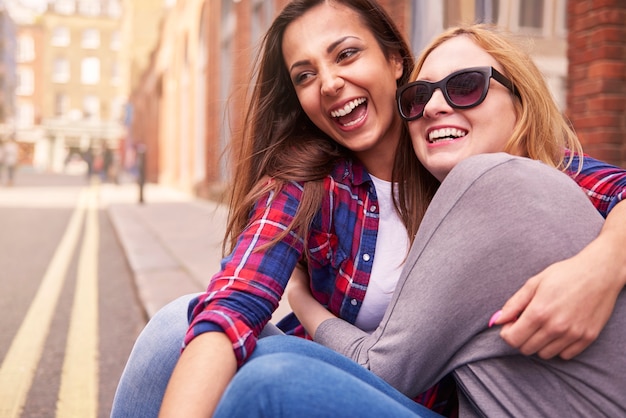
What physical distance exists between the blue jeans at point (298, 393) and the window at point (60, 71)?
64.9 meters

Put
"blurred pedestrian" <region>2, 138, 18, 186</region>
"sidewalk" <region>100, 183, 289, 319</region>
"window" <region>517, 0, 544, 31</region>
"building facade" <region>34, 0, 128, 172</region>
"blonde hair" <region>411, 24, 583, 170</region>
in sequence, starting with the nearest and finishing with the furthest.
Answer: "blonde hair" <region>411, 24, 583, 170</region>, "sidewalk" <region>100, 183, 289, 319</region>, "window" <region>517, 0, 544, 31</region>, "blurred pedestrian" <region>2, 138, 18, 186</region>, "building facade" <region>34, 0, 128, 172</region>

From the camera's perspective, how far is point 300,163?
1.86m

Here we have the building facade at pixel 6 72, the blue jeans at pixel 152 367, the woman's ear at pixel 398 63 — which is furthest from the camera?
the building facade at pixel 6 72

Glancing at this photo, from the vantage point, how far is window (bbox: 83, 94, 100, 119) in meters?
61.3

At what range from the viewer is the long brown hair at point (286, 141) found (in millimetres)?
1829

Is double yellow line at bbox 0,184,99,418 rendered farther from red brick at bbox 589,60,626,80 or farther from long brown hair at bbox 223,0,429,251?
red brick at bbox 589,60,626,80

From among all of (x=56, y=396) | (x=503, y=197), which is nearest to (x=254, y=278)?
(x=503, y=197)

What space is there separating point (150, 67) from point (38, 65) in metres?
33.2

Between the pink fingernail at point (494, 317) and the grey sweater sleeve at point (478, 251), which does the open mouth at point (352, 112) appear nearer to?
the grey sweater sleeve at point (478, 251)

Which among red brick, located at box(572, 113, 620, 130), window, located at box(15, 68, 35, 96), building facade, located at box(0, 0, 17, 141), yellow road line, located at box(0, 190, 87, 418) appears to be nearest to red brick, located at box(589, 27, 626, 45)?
red brick, located at box(572, 113, 620, 130)

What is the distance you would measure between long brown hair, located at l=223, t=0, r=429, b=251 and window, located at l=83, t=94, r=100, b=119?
63116 mm

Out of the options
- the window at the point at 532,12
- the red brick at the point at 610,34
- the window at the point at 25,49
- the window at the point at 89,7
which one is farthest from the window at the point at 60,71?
the red brick at the point at 610,34

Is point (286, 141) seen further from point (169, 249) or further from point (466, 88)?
point (169, 249)

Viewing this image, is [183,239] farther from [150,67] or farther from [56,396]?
[150,67]
